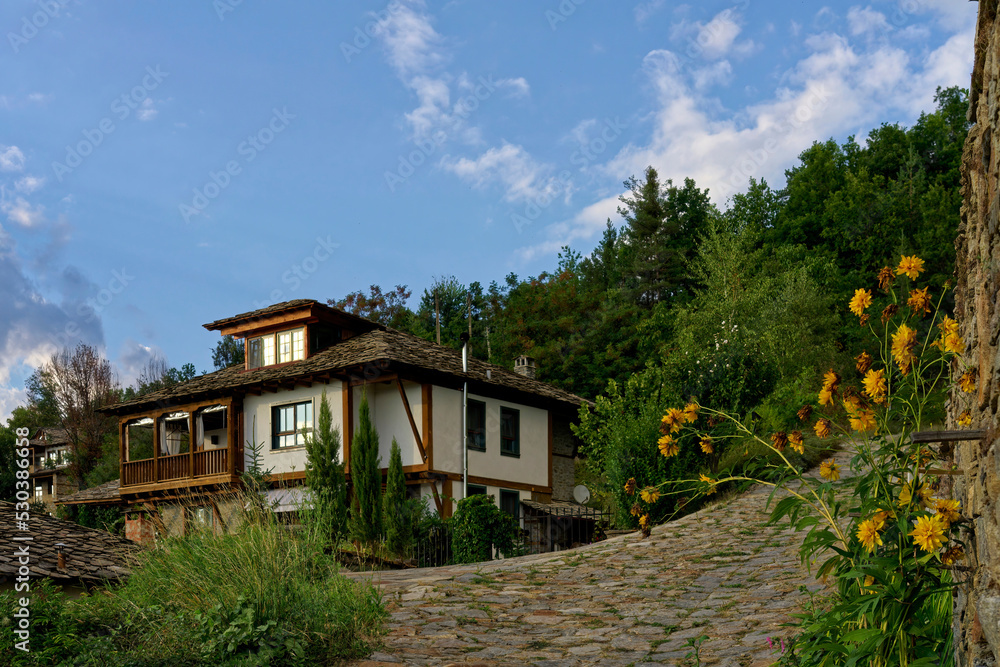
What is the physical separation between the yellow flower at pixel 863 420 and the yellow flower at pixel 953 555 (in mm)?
883

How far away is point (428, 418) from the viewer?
22844 mm

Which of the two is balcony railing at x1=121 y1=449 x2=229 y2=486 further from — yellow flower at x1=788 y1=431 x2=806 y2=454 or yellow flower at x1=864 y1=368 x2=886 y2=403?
yellow flower at x1=864 y1=368 x2=886 y2=403

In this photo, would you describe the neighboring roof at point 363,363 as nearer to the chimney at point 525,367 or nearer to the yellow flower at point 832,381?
the chimney at point 525,367

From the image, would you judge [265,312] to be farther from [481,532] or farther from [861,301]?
[861,301]

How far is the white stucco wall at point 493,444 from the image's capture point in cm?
2330

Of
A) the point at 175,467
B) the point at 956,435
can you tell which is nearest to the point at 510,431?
the point at 175,467

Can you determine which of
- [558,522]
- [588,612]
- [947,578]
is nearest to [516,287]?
[558,522]

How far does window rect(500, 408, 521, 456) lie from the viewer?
25.3m

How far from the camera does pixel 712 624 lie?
8.02 meters

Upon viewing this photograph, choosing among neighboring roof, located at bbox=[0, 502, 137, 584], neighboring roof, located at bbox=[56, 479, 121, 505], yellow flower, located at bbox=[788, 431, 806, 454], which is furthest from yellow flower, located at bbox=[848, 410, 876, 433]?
neighboring roof, located at bbox=[56, 479, 121, 505]

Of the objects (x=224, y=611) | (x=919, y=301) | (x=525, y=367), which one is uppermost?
(x=525, y=367)

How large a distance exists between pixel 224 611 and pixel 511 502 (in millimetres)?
18871

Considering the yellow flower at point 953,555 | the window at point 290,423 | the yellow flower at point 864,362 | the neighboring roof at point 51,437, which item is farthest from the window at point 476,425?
the neighboring roof at point 51,437

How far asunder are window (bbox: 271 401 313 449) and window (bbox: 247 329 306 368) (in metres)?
1.73
